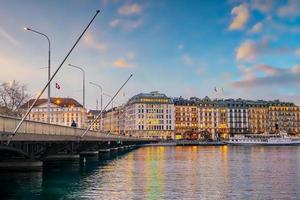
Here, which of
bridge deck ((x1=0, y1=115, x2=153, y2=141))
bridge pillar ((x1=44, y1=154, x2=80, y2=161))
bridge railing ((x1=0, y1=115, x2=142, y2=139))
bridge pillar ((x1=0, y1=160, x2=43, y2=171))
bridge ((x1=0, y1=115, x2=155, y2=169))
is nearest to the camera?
bridge deck ((x1=0, y1=115, x2=153, y2=141))

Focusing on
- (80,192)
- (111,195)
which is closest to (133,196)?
(111,195)

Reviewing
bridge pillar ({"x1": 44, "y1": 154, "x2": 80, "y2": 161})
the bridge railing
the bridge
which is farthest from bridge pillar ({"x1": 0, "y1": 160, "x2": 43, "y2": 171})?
bridge pillar ({"x1": 44, "y1": 154, "x2": 80, "y2": 161})

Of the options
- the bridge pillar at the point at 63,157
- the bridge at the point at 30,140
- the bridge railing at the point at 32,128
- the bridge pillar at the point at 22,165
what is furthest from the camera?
the bridge pillar at the point at 63,157

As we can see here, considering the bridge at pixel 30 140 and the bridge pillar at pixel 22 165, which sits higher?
the bridge at pixel 30 140

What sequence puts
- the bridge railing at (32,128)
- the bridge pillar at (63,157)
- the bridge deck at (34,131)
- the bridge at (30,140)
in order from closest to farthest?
1. the bridge deck at (34,131)
2. the bridge railing at (32,128)
3. the bridge at (30,140)
4. the bridge pillar at (63,157)

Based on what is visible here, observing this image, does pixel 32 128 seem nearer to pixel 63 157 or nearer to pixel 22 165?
pixel 22 165

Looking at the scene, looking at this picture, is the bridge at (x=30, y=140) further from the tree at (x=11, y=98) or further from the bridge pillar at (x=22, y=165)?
the tree at (x=11, y=98)

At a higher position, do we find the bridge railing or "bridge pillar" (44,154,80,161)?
the bridge railing

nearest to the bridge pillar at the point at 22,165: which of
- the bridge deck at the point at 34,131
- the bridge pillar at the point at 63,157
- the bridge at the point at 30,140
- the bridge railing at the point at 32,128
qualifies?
the bridge at the point at 30,140

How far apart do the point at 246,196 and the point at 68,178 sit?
92.0 ft

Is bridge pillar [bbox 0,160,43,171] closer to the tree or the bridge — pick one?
the bridge

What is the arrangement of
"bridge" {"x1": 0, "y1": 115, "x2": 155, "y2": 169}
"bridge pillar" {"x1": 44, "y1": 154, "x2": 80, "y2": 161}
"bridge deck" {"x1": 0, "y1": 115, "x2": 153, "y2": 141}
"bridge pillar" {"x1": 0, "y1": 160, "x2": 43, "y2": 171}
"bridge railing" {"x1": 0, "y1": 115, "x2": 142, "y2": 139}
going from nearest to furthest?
"bridge deck" {"x1": 0, "y1": 115, "x2": 153, "y2": 141}, "bridge railing" {"x1": 0, "y1": 115, "x2": 142, "y2": 139}, "bridge" {"x1": 0, "y1": 115, "x2": 155, "y2": 169}, "bridge pillar" {"x1": 0, "y1": 160, "x2": 43, "y2": 171}, "bridge pillar" {"x1": 44, "y1": 154, "x2": 80, "y2": 161}

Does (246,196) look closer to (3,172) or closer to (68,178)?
(68,178)

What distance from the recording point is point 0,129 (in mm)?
41156
